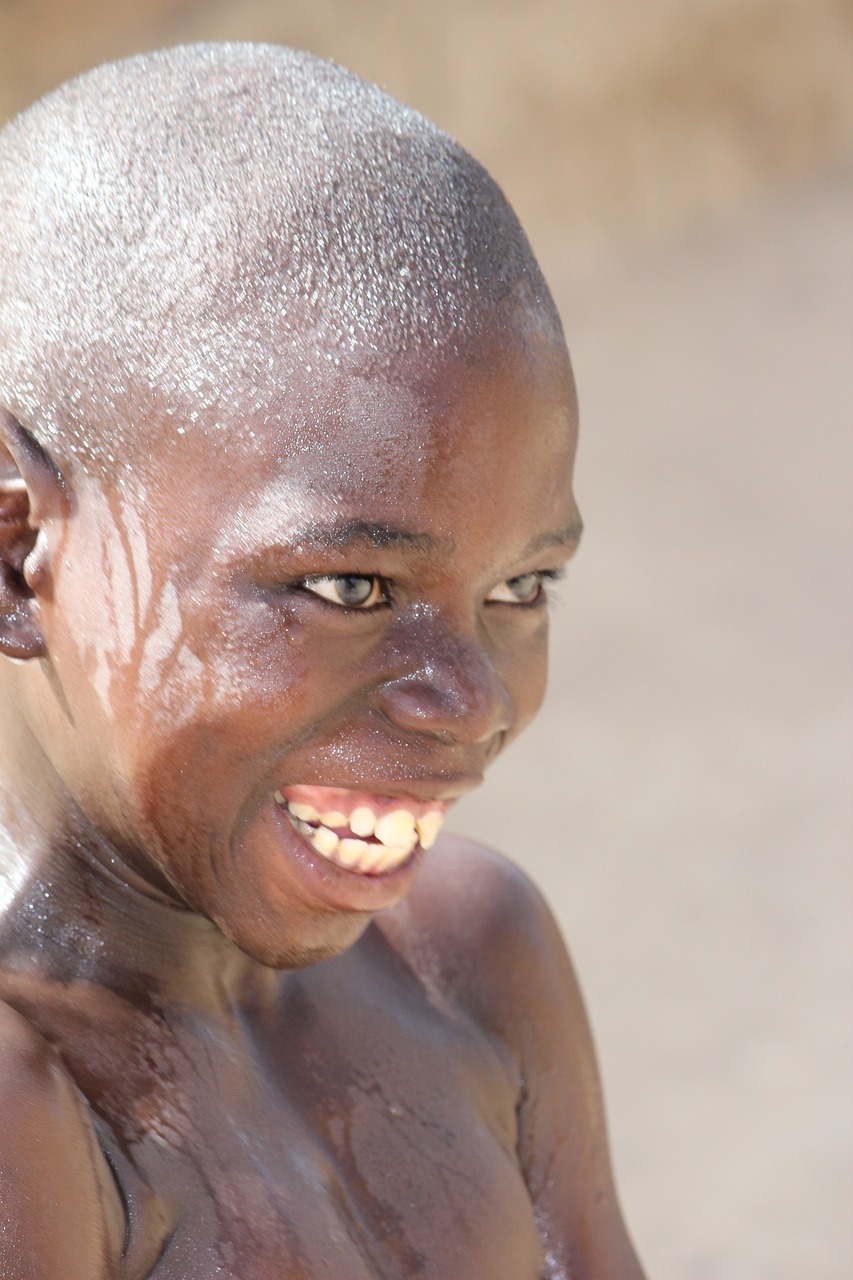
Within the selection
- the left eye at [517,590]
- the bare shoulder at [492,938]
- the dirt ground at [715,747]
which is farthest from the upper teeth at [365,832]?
the dirt ground at [715,747]

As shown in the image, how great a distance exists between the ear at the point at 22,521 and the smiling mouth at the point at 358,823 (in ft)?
0.45

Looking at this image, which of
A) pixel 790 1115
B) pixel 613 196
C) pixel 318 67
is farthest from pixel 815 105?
pixel 318 67

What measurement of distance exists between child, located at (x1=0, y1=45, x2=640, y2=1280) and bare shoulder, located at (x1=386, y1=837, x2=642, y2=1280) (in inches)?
5.3

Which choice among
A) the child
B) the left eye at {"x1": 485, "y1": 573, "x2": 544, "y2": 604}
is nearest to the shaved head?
the child

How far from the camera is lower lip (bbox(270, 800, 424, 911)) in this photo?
2.88 feet

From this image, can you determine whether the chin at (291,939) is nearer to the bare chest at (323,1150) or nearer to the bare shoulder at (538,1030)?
the bare chest at (323,1150)

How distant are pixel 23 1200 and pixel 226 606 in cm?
25

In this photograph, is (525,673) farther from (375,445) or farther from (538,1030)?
(538,1030)

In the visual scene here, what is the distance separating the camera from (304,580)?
33.1 inches

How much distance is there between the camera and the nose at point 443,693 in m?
0.85

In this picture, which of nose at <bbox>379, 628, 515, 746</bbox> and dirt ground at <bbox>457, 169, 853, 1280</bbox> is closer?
nose at <bbox>379, 628, 515, 746</bbox>

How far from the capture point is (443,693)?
85cm

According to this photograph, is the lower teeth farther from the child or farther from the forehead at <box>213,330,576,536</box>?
the forehead at <box>213,330,576,536</box>

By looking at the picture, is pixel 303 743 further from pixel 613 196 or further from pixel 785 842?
pixel 613 196
